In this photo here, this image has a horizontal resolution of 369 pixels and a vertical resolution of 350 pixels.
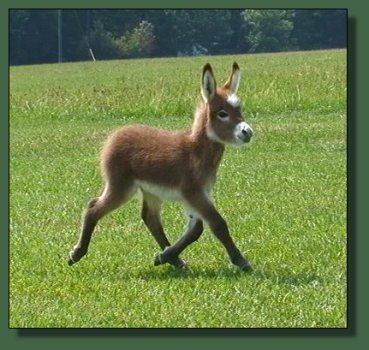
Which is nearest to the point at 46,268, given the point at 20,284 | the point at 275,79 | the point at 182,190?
the point at 20,284

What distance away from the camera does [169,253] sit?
8523 millimetres

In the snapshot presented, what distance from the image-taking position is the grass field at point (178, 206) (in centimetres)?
766

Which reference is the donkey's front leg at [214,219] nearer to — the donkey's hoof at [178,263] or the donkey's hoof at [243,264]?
the donkey's hoof at [243,264]

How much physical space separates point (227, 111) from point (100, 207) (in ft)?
3.71

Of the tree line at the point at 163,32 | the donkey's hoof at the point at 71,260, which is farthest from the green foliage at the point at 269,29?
the donkey's hoof at the point at 71,260

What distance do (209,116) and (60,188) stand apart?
141 inches

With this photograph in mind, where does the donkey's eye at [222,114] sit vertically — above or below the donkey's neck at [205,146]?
above

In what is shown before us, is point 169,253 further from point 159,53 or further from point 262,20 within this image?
point 262,20

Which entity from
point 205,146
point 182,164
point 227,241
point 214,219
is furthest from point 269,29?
point 227,241

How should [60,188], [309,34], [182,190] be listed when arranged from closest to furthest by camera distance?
[309,34], [182,190], [60,188]

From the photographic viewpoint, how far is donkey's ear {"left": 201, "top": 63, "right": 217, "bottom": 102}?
303 inches

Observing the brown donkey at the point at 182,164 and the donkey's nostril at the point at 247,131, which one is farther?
the brown donkey at the point at 182,164

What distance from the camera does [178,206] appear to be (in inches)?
430

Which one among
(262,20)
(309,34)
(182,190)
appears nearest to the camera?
(262,20)
